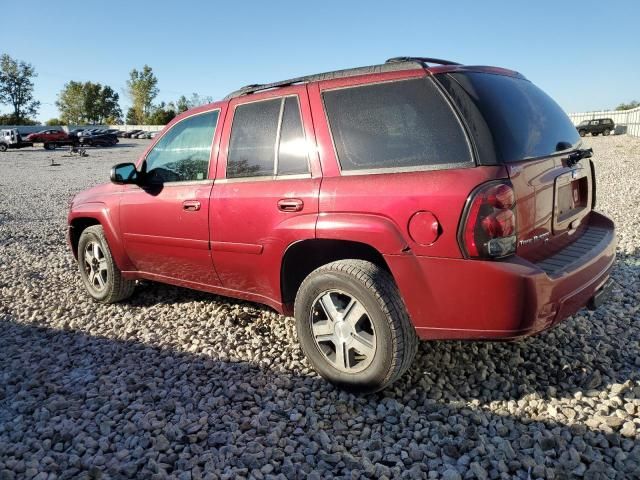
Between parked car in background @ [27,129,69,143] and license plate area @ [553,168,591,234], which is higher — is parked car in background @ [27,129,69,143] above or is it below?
above

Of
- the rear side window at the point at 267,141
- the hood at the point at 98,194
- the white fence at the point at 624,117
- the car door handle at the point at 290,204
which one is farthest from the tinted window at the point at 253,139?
the white fence at the point at 624,117

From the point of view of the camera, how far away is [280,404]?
115 inches

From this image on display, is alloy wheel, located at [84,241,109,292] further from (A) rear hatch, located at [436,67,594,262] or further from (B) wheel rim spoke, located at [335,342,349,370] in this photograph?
(A) rear hatch, located at [436,67,594,262]

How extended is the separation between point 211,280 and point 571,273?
251 cm

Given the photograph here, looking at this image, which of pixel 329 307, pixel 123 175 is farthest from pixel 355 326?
pixel 123 175

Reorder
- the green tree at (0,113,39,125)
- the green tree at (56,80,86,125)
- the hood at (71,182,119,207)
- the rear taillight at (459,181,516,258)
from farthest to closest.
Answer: the green tree at (56,80,86,125), the green tree at (0,113,39,125), the hood at (71,182,119,207), the rear taillight at (459,181,516,258)

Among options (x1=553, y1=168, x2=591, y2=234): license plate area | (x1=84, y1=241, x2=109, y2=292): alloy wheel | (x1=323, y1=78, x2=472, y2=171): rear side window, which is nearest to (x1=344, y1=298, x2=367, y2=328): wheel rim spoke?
→ (x1=323, y1=78, x2=472, y2=171): rear side window

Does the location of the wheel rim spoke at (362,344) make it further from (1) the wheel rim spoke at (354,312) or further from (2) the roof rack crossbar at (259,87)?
(2) the roof rack crossbar at (259,87)

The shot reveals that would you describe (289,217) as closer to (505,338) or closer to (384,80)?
(384,80)

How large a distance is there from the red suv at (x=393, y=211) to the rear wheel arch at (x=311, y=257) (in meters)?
0.01

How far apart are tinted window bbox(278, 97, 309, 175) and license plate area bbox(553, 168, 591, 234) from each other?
151cm

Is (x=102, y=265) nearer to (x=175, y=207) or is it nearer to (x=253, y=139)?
(x=175, y=207)

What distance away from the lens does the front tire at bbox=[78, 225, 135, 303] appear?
15.2ft

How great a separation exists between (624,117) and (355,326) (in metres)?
44.9
